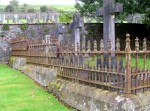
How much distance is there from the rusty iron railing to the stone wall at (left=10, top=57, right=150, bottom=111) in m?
0.17

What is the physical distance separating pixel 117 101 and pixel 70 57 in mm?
3105

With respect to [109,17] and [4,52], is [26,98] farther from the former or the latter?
[4,52]

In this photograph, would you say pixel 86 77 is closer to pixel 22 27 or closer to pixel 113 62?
pixel 113 62

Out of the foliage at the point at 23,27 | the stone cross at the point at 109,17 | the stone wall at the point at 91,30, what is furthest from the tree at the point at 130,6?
the stone cross at the point at 109,17

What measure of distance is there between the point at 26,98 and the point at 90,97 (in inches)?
109

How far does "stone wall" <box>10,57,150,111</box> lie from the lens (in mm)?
6629

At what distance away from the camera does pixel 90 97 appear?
7.67m

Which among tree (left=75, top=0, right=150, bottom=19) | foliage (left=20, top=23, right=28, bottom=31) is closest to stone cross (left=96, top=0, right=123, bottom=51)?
tree (left=75, top=0, right=150, bottom=19)

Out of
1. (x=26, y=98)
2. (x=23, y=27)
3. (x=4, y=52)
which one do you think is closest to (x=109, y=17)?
(x=26, y=98)

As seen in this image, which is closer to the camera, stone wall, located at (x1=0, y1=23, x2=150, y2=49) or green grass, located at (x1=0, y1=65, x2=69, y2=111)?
green grass, located at (x1=0, y1=65, x2=69, y2=111)

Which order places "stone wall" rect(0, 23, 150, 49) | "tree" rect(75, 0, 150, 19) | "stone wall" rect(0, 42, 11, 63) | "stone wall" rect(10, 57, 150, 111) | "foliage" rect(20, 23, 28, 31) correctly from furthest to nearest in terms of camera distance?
"foliage" rect(20, 23, 28, 31), "stone wall" rect(0, 23, 150, 49), "stone wall" rect(0, 42, 11, 63), "tree" rect(75, 0, 150, 19), "stone wall" rect(10, 57, 150, 111)

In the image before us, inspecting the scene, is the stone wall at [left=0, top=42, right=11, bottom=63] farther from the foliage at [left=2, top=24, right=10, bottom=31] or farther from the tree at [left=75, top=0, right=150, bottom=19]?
the tree at [left=75, top=0, right=150, bottom=19]

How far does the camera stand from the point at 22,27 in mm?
23516

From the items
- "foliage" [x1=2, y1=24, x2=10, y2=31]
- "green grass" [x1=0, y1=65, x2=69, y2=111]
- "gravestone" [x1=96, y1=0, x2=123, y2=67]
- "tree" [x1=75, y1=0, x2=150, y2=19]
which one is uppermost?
"tree" [x1=75, y1=0, x2=150, y2=19]
